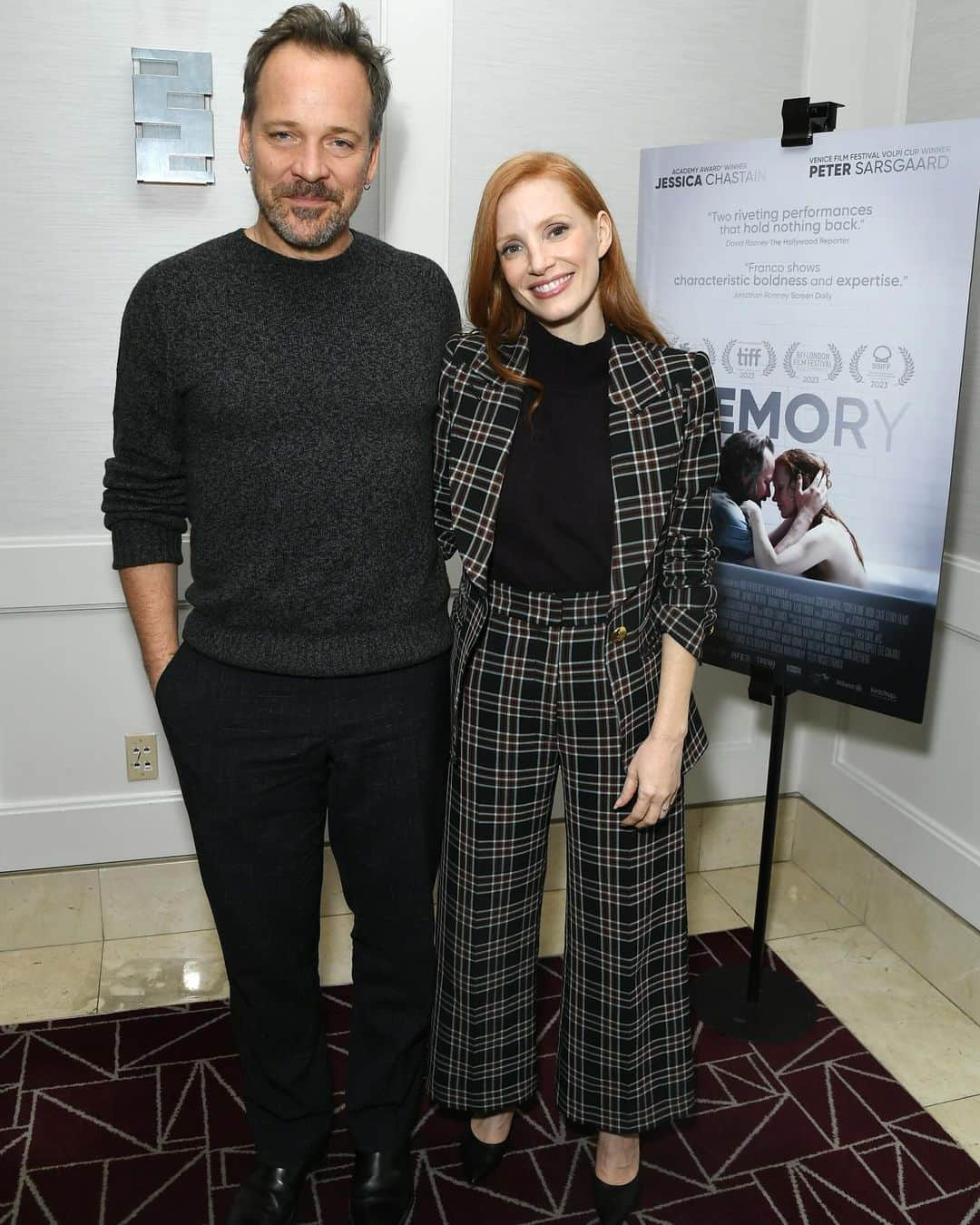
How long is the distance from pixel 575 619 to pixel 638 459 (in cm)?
25

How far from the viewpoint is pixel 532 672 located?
172cm

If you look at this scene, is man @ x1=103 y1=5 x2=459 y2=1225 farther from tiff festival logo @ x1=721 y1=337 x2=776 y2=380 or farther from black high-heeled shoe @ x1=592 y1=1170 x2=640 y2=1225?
tiff festival logo @ x1=721 y1=337 x2=776 y2=380

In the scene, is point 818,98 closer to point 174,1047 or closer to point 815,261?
point 815,261

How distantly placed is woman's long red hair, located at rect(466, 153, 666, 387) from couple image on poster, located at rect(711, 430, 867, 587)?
1.78 feet

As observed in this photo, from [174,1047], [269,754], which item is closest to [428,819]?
[269,754]

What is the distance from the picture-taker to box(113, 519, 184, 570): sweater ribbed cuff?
1716 millimetres

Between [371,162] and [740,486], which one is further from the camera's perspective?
[740,486]

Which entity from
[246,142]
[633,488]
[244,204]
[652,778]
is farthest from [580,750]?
[244,204]

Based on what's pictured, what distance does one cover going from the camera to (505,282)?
1730 mm

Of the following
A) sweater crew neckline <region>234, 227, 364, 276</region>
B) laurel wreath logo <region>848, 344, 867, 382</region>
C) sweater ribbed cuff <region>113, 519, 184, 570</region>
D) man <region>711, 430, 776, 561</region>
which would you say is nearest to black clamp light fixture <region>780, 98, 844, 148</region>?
laurel wreath logo <region>848, 344, 867, 382</region>

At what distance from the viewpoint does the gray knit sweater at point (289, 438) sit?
5.21 ft

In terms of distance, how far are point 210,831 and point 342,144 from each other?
1009mm

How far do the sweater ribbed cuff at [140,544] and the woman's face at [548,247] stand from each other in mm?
649

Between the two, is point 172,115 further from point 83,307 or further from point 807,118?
point 807,118
